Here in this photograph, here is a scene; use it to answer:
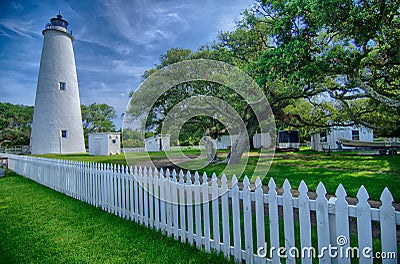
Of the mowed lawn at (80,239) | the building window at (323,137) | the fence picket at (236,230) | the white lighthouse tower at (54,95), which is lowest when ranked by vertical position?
the mowed lawn at (80,239)

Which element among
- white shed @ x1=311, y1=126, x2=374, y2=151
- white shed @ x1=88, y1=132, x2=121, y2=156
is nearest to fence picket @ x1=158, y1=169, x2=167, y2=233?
white shed @ x1=311, y1=126, x2=374, y2=151

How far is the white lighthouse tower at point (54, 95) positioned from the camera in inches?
756

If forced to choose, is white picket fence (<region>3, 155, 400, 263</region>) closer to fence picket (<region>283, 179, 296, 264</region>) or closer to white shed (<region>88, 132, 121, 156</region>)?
fence picket (<region>283, 179, 296, 264</region>)

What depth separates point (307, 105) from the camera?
1357cm

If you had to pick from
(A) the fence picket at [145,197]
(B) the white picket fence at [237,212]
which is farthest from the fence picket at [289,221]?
(A) the fence picket at [145,197]

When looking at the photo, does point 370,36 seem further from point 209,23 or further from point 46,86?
point 46,86

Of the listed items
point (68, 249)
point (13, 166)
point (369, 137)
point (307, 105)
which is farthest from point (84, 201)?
point (369, 137)

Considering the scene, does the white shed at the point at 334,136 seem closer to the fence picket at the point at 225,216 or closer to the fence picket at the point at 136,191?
the fence picket at the point at 136,191

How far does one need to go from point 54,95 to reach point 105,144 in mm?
5961

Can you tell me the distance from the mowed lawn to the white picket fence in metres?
0.20

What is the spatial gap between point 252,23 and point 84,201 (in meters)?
8.04

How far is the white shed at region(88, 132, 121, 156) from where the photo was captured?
835 inches

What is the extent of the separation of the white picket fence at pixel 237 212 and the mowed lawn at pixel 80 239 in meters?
0.20

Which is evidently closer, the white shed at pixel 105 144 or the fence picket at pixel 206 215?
the fence picket at pixel 206 215
